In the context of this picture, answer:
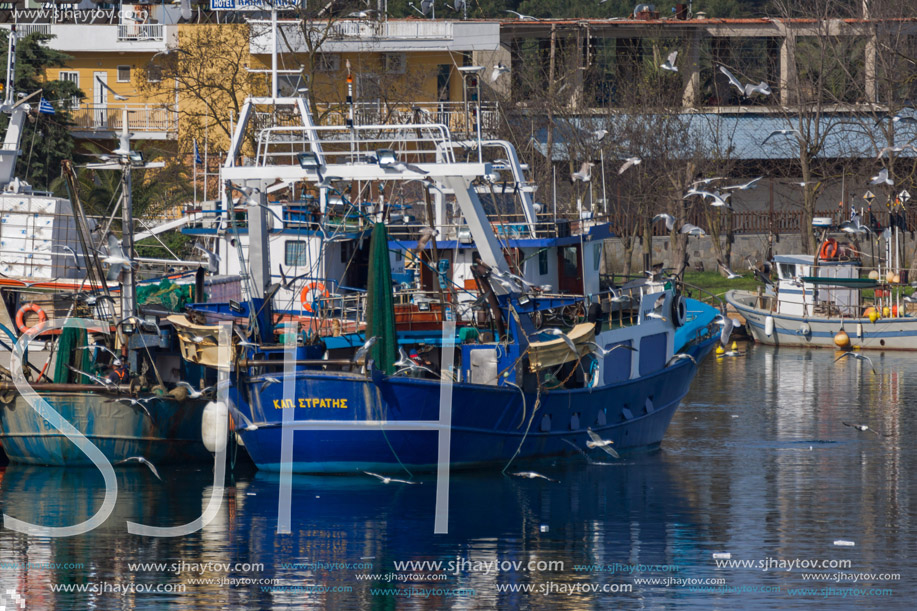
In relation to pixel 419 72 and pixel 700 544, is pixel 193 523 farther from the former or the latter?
pixel 419 72

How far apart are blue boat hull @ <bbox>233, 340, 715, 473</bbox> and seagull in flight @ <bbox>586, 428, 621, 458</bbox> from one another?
252 mm

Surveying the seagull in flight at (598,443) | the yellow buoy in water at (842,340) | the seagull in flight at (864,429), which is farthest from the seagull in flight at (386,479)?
the yellow buoy in water at (842,340)

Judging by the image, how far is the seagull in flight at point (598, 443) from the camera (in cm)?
2345

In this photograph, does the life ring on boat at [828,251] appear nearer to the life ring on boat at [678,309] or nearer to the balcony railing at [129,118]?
the life ring on boat at [678,309]

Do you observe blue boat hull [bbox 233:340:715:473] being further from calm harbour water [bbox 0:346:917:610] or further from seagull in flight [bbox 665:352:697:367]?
seagull in flight [bbox 665:352:697:367]

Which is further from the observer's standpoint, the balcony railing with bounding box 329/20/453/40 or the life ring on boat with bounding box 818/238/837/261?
the balcony railing with bounding box 329/20/453/40

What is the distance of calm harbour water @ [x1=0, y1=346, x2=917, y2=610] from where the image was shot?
17.6 metres

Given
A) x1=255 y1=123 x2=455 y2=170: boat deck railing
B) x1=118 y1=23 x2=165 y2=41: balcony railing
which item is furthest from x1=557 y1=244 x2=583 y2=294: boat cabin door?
x1=118 y1=23 x2=165 y2=41: balcony railing

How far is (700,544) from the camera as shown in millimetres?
19969

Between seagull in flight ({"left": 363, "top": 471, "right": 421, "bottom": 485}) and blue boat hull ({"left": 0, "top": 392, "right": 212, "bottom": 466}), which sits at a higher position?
blue boat hull ({"left": 0, "top": 392, "right": 212, "bottom": 466})

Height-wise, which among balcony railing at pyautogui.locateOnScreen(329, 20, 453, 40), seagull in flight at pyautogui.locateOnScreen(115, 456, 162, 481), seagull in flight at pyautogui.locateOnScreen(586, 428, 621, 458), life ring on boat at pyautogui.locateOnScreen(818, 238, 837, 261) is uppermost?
balcony railing at pyautogui.locateOnScreen(329, 20, 453, 40)

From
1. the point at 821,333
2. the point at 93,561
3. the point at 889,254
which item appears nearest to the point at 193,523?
the point at 93,561

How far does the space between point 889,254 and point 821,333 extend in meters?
4.33

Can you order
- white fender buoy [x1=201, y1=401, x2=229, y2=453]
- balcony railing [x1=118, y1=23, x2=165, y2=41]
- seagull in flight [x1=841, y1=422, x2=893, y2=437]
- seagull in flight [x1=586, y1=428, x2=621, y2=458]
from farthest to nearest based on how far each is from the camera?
1. balcony railing [x1=118, y1=23, x2=165, y2=41]
2. seagull in flight [x1=841, y1=422, x2=893, y2=437]
3. white fender buoy [x1=201, y1=401, x2=229, y2=453]
4. seagull in flight [x1=586, y1=428, x2=621, y2=458]
